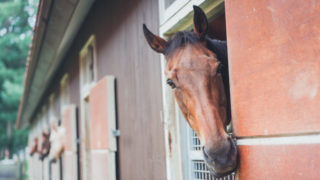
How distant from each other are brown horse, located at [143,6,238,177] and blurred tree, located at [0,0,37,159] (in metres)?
19.5

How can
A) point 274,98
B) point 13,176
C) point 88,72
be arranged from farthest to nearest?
point 13,176
point 88,72
point 274,98

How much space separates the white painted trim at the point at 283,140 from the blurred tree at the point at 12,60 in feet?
65.5

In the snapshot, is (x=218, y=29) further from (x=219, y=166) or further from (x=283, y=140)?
(x=283, y=140)

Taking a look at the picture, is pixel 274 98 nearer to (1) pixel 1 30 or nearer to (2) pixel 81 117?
(2) pixel 81 117

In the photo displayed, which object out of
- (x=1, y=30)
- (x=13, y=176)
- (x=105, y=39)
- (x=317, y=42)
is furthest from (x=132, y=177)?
(x=1, y=30)

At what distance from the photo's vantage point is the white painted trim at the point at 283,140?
1.45 m

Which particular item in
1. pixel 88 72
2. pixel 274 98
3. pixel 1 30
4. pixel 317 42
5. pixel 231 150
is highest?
pixel 1 30

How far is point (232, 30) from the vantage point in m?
1.97

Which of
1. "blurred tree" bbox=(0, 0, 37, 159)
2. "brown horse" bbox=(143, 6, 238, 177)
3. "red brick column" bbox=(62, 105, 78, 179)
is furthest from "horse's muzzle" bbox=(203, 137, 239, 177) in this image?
"blurred tree" bbox=(0, 0, 37, 159)

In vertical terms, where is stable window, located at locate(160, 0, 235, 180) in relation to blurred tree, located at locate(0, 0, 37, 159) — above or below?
below

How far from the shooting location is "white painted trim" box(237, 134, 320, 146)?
145 cm

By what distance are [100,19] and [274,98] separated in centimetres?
417

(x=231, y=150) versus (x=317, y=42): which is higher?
(x=317, y=42)

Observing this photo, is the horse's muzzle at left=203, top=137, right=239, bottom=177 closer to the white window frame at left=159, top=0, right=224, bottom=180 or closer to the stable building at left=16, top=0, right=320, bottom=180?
the stable building at left=16, top=0, right=320, bottom=180
